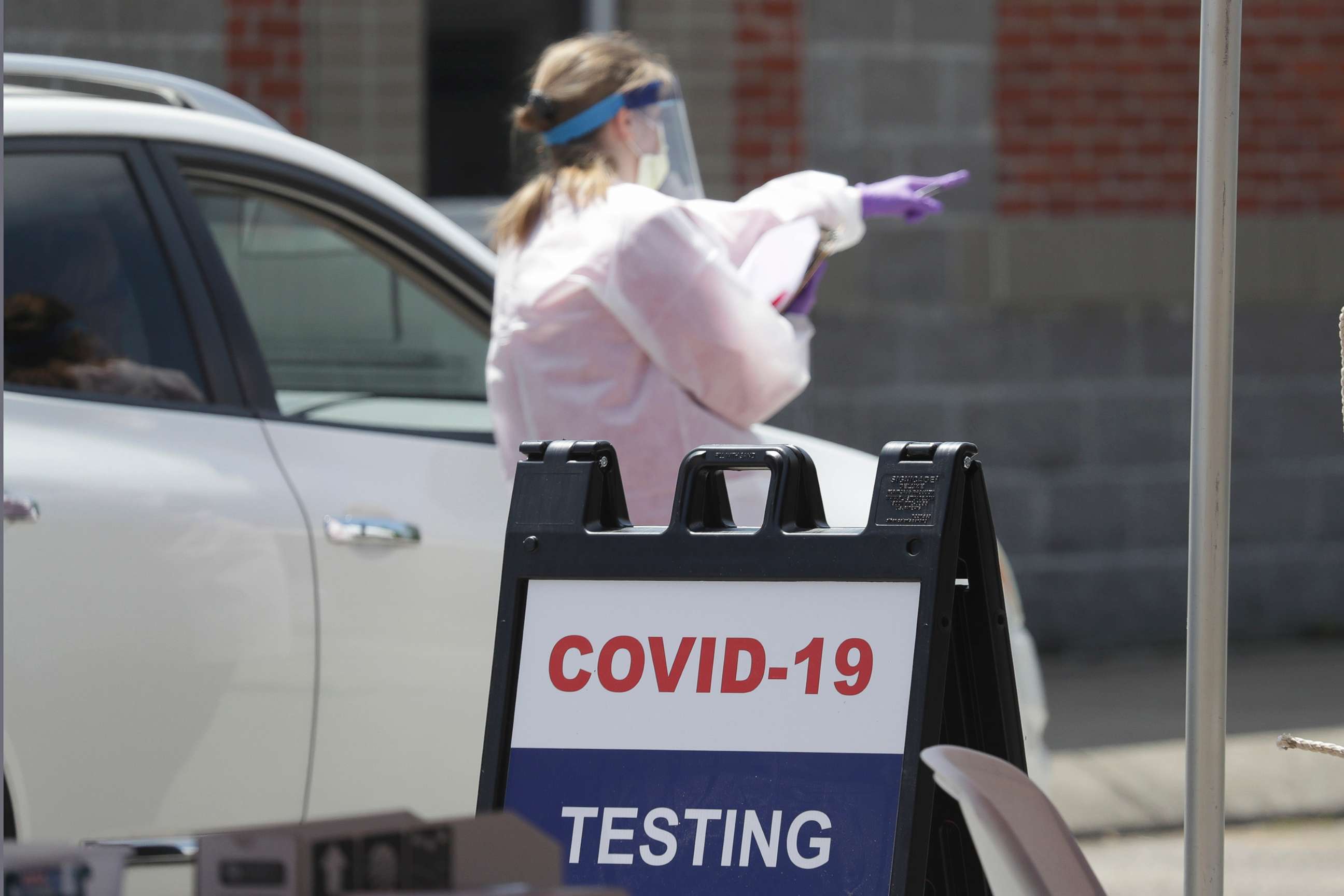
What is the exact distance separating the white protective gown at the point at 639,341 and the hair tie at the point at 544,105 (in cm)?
20

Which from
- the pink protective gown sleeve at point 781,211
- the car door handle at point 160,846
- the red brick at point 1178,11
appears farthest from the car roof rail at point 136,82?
the red brick at point 1178,11

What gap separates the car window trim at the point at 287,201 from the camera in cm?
317

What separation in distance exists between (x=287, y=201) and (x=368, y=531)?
27.4 inches

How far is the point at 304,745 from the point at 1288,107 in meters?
6.03

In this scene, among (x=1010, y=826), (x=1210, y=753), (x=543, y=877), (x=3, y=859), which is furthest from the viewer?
(x=1210, y=753)

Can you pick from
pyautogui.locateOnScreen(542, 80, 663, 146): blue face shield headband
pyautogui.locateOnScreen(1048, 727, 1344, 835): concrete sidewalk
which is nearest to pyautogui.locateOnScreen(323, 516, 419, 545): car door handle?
pyautogui.locateOnScreen(542, 80, 663, 146): blue face shield headband

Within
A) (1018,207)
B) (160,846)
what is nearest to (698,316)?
(160,846)

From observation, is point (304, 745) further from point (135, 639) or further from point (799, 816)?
point (799, 816)

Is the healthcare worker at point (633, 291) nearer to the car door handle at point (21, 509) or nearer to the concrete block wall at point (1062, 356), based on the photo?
the car door handle at point (21, 509)

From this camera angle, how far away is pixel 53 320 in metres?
3.07

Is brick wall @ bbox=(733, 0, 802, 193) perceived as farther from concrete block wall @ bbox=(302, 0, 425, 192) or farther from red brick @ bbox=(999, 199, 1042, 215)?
concrete block wall @ bbox=(302, 0, 425, 192)

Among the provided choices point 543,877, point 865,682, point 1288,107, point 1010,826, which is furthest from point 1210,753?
point 1288,107

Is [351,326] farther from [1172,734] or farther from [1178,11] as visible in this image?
[1178,11]

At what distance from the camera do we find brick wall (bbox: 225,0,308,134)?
21.7 feet
